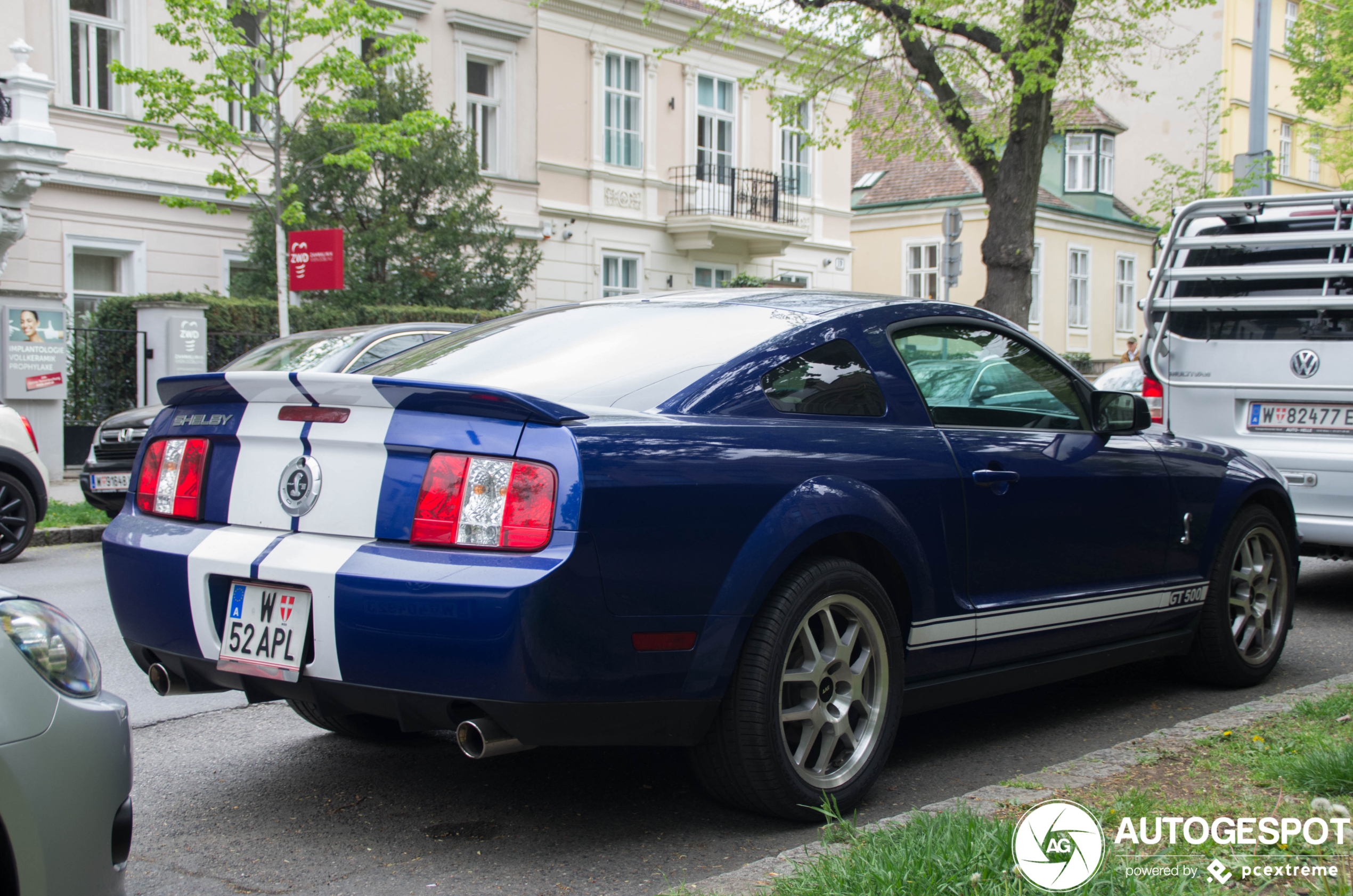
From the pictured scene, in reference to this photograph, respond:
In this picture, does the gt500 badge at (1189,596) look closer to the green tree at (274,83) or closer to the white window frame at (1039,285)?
the green tree at (274,83)

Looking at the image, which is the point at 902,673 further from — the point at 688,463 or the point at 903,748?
the point at 688,463

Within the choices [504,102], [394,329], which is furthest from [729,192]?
[394,329]

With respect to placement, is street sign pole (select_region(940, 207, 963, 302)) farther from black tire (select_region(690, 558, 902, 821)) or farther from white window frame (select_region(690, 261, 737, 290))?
black tire (select_region(690, 558, 902, 821))

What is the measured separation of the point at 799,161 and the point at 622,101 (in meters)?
5.66

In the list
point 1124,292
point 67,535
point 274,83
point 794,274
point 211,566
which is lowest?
point 67,535

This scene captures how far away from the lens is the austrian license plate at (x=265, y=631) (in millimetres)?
3365

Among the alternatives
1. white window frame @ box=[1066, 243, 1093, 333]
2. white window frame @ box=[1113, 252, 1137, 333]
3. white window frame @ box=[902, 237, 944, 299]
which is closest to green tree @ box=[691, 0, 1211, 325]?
white window frame @ box=[902, 237, 944, 299]

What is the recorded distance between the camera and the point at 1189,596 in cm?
525

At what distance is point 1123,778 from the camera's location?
146 inches

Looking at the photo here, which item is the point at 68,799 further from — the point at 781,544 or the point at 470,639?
the point at 781,544

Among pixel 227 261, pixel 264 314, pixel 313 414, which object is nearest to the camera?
pixel 313 414

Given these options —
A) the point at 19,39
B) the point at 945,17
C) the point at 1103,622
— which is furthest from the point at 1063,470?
the point at 19,39

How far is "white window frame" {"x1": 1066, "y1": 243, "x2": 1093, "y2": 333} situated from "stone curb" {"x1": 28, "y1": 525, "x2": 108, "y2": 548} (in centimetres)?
3368

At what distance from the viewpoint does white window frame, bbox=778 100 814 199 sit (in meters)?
30.4
